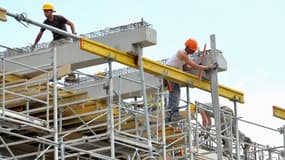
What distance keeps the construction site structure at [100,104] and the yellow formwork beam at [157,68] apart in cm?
2

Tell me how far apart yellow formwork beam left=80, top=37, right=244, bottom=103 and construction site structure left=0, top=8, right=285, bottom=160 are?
0.07 feet

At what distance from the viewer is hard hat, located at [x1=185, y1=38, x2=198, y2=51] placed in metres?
27.5

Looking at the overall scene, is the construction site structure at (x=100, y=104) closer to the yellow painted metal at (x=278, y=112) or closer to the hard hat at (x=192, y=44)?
the hard hat at (x=192, y=44)

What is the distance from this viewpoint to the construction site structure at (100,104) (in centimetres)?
2353

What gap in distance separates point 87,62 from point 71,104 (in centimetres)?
132

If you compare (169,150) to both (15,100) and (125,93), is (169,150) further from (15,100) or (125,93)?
(15,100)

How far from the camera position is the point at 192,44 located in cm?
2755

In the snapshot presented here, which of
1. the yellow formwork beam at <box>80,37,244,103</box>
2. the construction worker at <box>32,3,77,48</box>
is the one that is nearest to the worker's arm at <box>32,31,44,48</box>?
the construction worker at <box>32,3,77,48</box>

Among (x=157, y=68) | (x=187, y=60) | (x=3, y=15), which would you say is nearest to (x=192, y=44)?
(x=187, y=60)

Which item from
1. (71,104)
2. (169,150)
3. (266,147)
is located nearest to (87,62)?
(71,104)

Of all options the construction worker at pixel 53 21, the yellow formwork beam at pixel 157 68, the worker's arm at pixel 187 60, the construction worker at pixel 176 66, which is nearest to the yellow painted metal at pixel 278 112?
the yellow formwork beam at pixel 157 68

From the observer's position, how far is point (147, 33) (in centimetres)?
2481

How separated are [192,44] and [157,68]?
6.71 ft

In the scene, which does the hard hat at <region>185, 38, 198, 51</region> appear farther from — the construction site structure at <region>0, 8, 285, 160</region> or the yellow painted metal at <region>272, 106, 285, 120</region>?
the yellow painted metal at <region>272, 106, 285, 120</region>
